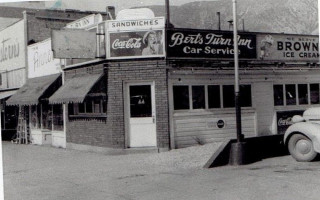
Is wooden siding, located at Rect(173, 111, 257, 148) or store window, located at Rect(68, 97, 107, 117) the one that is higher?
store window, located at Rect(68, 97, 107, 117)

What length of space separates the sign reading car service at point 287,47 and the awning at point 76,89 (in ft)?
19.2

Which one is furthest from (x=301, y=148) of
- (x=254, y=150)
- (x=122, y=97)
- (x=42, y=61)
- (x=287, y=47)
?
(x=42, y=61)

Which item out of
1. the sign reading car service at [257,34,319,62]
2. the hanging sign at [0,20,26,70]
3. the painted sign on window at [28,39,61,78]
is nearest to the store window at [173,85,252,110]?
the sign reading car service at [257,34,319,62]

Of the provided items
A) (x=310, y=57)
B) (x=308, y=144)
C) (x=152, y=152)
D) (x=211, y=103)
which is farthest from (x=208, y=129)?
(x=310, y=57)

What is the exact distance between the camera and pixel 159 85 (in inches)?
511

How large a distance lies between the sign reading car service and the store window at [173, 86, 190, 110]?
3.31m

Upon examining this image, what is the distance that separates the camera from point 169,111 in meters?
13.0

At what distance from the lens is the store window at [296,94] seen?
15.2m

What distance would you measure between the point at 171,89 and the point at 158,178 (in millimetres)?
4563

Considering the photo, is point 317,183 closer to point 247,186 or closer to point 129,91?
point 247,186

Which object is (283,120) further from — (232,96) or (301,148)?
(301,148)

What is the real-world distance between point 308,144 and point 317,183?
2.48m

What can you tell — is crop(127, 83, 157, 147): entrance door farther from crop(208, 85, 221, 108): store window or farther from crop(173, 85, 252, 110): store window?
crop(208, 85, 221, 108): store window

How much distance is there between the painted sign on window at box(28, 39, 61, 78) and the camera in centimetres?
1712
